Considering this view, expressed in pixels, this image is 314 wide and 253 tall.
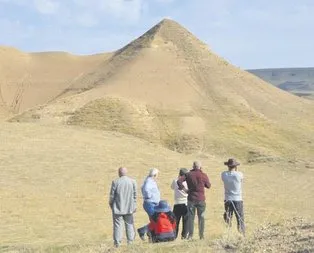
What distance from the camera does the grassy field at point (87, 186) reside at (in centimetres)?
1573

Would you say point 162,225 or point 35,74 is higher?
point 35,74

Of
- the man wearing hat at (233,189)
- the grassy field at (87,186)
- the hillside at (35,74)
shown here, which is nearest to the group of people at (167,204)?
→ the man wearing hat at (233,189)

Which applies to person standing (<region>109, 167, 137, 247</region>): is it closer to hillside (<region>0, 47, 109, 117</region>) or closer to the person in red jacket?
the person in red jacket

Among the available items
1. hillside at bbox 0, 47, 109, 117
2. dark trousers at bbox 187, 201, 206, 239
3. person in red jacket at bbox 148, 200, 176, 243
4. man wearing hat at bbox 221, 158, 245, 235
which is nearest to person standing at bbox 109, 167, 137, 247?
person in red jacket at bbox 148, 200, 176, 243

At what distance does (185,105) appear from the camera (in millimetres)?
46219

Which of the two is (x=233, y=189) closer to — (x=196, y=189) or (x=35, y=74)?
(x=196, y=189)

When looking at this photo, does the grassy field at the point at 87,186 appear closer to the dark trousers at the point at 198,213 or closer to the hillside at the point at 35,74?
the dark trousers at the point at 198,213

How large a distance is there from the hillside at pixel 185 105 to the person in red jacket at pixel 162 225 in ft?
80.5

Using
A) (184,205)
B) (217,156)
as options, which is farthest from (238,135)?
(184,205)

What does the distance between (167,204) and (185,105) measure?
1359 inches

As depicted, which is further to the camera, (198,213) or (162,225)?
(198,213)

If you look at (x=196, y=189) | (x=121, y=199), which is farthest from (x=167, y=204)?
(x=121, y=199)

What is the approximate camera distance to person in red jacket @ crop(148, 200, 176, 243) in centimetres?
1162

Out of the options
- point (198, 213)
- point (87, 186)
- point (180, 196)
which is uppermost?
point (87, 186)
